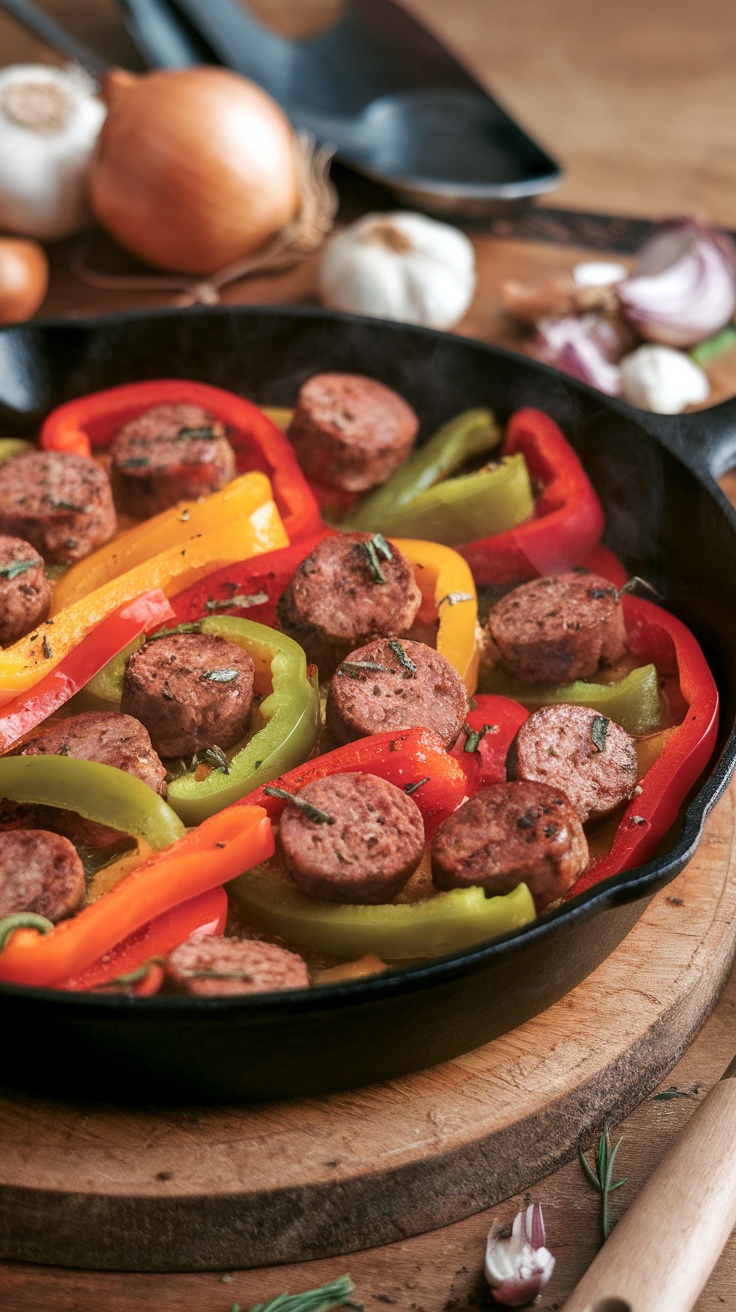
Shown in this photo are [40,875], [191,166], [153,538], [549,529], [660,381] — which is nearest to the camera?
[40,875]

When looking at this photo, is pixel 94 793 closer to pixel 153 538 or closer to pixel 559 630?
pixel 153 538

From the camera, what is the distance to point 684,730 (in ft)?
9.75

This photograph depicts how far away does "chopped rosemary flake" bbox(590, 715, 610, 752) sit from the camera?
2.95 metres

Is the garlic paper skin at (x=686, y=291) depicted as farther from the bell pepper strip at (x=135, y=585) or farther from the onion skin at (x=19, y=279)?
the onion skin at (x=19, y=279)

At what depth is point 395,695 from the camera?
298 centimetres

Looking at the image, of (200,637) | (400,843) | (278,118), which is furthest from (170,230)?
(400,843)

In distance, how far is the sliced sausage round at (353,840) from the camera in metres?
2.58

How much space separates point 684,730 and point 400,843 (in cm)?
82

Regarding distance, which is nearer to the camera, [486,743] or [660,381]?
[486,743]

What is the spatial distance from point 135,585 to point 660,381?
7.79 feet

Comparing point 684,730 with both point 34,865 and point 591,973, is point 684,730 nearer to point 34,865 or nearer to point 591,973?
point 591,973

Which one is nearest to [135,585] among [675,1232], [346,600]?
[346,600]

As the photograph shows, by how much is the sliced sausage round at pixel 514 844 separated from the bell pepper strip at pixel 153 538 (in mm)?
1219

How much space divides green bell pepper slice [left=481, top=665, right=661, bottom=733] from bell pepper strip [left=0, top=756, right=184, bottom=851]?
3.58 ft
